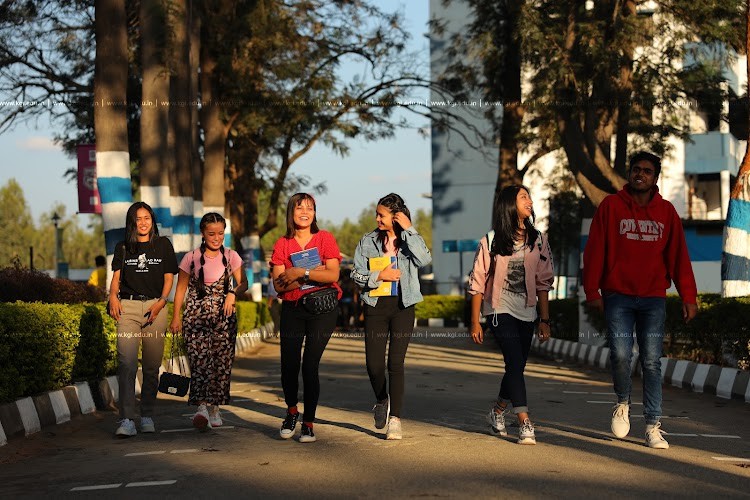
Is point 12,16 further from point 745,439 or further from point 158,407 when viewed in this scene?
point 745,439

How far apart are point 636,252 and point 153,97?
40.8 feet

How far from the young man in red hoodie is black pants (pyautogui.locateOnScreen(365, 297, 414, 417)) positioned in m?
1.45

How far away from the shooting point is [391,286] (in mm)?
9930

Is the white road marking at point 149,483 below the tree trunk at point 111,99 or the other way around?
below

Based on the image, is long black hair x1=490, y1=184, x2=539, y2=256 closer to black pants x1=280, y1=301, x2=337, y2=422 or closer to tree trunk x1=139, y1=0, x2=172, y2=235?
black pants x1=280, y1=301, x2=337, y2=422

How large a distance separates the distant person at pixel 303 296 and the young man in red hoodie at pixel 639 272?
1.98m

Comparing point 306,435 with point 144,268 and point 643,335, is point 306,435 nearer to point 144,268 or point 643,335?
point 144,268

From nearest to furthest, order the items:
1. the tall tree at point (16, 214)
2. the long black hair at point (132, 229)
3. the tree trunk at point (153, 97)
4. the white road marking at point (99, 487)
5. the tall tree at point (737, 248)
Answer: the white road marking at point (99, 487) → the long black hair at point (132, 229) → the tall tree at point (737, 248) → the tree trunk at point (153, 97) → the tall tree at point (16, 214)

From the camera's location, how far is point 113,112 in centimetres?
1711

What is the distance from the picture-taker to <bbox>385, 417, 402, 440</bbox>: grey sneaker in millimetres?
9672

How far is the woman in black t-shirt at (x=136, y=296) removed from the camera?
10719mm

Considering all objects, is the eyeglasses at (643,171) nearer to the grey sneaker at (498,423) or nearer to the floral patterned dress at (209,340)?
the grey sneaker at (498,423)

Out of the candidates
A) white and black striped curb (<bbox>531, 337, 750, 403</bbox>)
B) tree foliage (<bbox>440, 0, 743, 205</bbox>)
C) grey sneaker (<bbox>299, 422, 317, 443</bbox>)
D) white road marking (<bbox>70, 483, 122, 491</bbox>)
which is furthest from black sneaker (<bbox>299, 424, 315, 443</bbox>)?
tree foliage (<bbox>440, 0, 743, 205</bbox>)

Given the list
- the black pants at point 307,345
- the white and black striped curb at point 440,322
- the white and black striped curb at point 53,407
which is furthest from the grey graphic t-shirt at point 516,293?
the white and black striped curb at point 440,322
